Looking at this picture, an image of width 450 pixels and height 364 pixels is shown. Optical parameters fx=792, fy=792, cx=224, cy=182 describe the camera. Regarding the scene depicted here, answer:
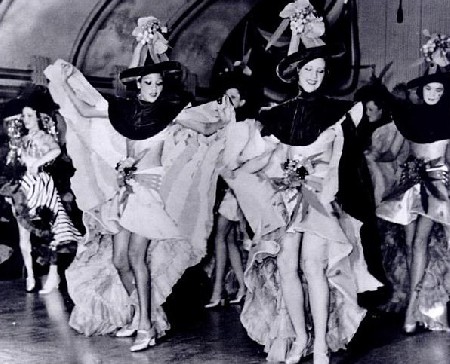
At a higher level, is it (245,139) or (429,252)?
(245,139)

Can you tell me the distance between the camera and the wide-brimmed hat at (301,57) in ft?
14.8

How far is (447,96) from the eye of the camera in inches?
218

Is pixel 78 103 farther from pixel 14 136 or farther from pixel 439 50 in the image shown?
pixel 14 136

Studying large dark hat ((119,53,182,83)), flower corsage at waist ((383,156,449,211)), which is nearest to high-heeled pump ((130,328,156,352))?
large dark hat ((119,53,182,83))

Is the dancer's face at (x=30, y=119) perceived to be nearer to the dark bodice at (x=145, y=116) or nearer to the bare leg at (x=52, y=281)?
the bare leg at (x=52, y=281)

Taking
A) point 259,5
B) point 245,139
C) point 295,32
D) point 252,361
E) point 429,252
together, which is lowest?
point 252,361

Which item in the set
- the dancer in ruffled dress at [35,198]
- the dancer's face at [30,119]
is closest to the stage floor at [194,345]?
the dancer in ruffled dress at [35,198]

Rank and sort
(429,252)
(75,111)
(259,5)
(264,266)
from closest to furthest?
(264,266)
(75,111)
(429,252)
(259,5)

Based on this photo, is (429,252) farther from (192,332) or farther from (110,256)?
(110,256)

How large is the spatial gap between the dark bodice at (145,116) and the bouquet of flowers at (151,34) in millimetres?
368

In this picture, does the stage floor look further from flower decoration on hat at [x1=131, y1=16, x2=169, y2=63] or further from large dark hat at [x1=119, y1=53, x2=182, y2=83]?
flower decoration on hat at [x1=131, y1=16, x2=169, y2=63]

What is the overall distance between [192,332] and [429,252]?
184cm

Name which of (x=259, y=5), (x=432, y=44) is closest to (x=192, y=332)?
(x=432, y=44)

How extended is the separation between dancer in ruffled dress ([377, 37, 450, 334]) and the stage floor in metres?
0.24
